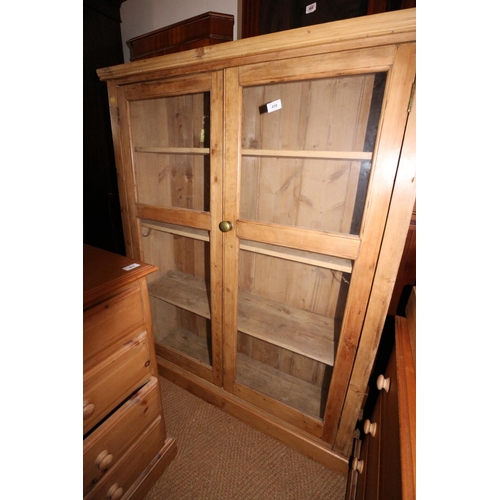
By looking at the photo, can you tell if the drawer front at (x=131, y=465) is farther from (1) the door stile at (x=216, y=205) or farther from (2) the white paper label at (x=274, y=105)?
(2) the white paper label at (x=274, y=105)

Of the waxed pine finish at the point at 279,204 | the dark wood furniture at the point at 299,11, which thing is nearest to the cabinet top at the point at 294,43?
the waxed pine finish at the point at 279,204

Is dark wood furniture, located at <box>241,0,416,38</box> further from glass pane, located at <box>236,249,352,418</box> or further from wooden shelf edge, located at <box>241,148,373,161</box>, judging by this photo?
glass pane, located at <box>236,249,352,418</box>

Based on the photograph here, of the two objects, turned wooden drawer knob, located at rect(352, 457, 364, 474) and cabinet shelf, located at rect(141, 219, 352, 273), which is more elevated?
cabinet shelf, located at rect(141, 219, 352, 273)

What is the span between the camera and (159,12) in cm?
136

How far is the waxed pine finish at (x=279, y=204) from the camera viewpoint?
752mm

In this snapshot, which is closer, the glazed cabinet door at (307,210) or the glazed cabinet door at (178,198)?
the glazed cabinet door at (307,210)

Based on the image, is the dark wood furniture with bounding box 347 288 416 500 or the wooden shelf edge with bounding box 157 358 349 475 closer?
the dark wood furniture with bounding box 347 288 416 500

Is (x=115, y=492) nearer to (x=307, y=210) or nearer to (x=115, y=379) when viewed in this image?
(x=115, y=379)

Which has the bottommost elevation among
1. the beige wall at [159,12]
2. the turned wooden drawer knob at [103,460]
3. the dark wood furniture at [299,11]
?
the turned wooden drawer knob at [103,460]

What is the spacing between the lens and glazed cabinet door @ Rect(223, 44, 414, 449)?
2.53 feet

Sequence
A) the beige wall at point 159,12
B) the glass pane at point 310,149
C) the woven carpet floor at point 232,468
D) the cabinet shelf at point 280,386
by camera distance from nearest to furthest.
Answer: the glass pane at point 310,149 → the woven carpet floor at point 232,468 → the beige wall at point 159,12 → the cabinet shelf at point 280,386

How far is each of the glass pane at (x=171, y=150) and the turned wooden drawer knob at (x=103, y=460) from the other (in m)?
1.10

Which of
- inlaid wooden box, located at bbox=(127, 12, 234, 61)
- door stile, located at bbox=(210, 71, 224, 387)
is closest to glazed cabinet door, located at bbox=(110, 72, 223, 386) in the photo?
door stile, located at bbox=(210, 71, 224, 387)
